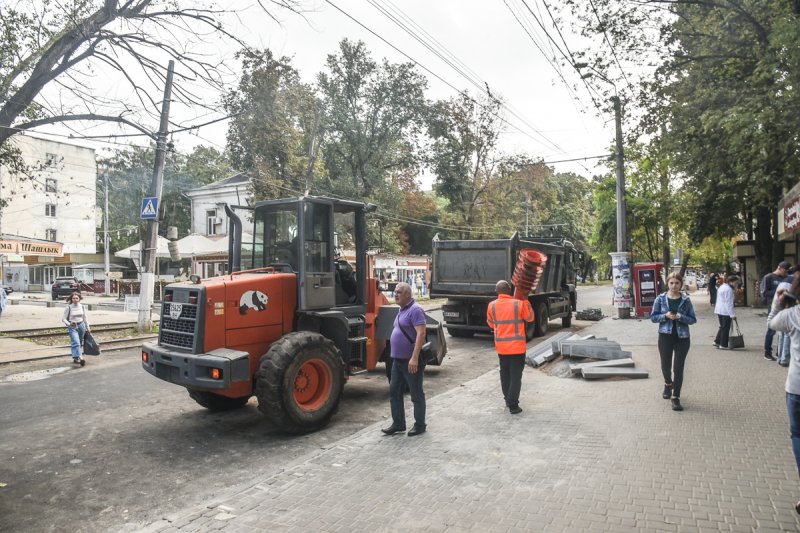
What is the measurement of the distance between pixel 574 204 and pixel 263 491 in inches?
2511

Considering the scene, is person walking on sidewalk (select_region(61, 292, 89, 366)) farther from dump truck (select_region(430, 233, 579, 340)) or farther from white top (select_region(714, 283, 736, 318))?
white top (select_region(714, 283, 736, 318))

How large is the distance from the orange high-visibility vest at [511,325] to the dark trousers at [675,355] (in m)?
1.77

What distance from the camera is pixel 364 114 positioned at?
38.0 metres

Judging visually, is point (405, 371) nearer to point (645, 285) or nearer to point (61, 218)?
point (645, 285)

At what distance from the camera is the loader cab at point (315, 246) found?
6668mm

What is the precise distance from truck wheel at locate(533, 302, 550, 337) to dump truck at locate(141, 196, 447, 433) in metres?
7.70

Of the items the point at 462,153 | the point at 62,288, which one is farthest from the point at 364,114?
the point at 62,288

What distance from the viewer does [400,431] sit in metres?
5.88

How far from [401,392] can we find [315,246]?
7.17 feet

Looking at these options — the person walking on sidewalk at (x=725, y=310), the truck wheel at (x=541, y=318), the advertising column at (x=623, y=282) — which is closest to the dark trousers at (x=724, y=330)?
the person walking on sidewalk at (x=725, y=310)

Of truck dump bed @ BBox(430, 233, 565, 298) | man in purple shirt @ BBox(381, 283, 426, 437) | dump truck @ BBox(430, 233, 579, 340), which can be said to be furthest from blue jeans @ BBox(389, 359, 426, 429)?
truck dump bed @ BBox(430, 233, 565, 298)

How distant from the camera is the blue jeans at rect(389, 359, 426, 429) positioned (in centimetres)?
582

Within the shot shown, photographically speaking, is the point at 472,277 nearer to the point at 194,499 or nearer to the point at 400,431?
the point at 400,431

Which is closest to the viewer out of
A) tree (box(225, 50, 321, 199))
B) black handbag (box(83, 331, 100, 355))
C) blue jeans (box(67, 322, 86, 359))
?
blue jeans (box(67, 322, 86, 359))
